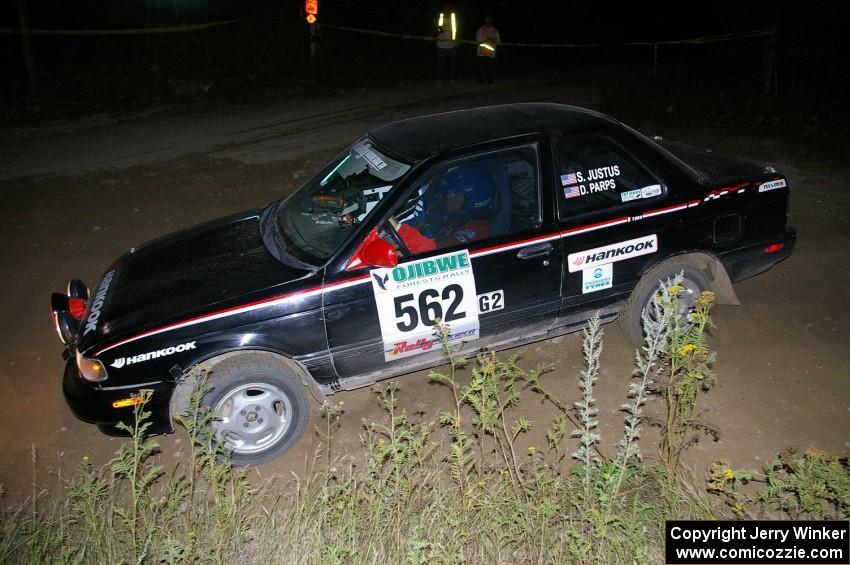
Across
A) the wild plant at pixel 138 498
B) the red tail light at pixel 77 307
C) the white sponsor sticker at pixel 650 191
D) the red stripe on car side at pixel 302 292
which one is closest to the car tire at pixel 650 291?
the white sponsor sticker at pixel 650 191

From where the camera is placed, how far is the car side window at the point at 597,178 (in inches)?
176

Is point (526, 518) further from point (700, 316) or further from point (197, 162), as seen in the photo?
point (197, 162)

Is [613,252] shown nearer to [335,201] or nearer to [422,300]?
[422,300]

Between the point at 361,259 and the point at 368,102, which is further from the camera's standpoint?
the point at 368,102

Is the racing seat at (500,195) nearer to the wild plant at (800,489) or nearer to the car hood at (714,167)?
the car hood at (714,167)

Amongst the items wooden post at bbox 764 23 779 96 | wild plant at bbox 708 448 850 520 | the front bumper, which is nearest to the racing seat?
wild plant at bbox 708 448 850 520

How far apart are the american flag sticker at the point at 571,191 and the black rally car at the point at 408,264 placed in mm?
26

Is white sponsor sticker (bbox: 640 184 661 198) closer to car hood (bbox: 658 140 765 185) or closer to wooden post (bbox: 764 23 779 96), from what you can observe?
car hood (bbox: 658 140 765 185)

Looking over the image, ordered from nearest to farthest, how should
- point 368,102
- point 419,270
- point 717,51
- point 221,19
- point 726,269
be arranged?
1. point 419,270
2. point 726,269
3. point 368,102
4. point 717,51
5. point 221,19

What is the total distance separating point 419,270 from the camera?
4117mm

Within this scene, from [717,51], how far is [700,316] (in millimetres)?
13721

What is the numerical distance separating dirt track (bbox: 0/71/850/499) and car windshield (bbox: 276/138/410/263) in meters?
1.17

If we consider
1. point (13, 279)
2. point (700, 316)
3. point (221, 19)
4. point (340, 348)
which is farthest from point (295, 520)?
point (221, 19)

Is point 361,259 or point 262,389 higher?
point 361,259
